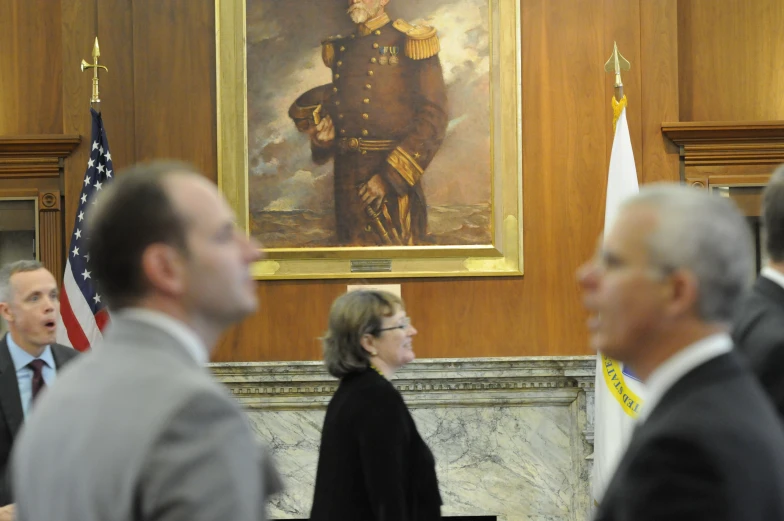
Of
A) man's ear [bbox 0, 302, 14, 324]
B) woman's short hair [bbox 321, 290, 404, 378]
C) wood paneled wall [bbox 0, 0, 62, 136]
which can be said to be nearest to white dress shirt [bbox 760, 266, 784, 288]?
woman's short hair [bbox 321, 290, 404, 378]

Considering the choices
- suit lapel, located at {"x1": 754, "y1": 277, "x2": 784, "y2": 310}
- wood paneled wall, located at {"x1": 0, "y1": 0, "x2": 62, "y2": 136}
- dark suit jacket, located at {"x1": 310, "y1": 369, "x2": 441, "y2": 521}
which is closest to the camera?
suit lapel, located at {"x1": 754, "y1": 277, "x2": 784, "y2": 310}

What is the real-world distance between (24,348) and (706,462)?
3.17m

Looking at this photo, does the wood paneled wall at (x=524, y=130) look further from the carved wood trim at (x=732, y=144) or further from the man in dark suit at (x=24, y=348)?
the man in dark suit at (x=24, y=348)

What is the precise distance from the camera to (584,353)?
24.6 feet

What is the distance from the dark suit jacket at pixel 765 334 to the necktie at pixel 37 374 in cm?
265

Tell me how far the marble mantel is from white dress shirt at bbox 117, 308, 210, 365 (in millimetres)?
5804

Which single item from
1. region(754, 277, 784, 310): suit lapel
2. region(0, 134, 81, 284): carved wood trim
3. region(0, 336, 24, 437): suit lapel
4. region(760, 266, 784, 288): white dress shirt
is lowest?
region(0, 336, 24, 437): suit lapel

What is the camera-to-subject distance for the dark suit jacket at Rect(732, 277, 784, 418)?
2346 millimetres

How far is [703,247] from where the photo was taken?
173cm

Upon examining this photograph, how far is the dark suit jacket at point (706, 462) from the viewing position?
1.54 metres

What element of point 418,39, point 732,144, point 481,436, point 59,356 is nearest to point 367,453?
point 59,356

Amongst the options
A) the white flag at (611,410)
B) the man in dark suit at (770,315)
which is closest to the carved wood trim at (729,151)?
the white flag at (611,410)

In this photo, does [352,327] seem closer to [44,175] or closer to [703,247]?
[703,247]

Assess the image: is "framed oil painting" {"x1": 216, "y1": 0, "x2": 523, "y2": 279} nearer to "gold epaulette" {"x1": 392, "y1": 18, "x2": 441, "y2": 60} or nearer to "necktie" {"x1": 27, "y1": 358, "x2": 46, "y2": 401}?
"gold epaulette" {"x1": 392, "y1": 18, "x2": 441, "y2": 60}
